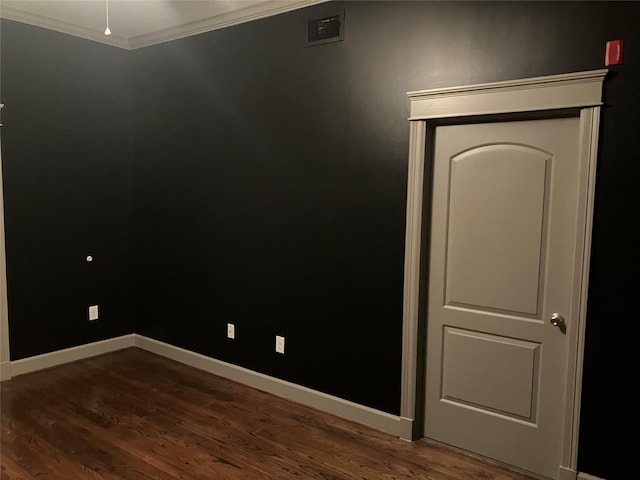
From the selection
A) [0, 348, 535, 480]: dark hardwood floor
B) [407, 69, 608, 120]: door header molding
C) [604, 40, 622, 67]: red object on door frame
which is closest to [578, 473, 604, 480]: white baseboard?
[0, 348, 535, 480]: dark hardwood floor

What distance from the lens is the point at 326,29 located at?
10.5 feet

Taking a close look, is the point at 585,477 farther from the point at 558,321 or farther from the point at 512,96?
the point at 512,96

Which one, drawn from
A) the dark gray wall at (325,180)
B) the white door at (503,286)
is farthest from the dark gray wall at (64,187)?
the white door at (503,286)

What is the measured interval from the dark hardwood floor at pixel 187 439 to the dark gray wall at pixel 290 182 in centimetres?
29

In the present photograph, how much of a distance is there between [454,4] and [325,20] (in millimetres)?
866

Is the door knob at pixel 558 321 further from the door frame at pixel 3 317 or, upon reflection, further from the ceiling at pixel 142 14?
the door frame at pixel 3 317

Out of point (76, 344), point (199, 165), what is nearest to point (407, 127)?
point (199, 165)

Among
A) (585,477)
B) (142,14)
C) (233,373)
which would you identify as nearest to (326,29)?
(142,14)

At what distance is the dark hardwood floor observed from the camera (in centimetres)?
268

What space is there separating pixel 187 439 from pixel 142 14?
3.06m

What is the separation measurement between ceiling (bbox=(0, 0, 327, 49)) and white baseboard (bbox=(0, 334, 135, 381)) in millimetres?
2631

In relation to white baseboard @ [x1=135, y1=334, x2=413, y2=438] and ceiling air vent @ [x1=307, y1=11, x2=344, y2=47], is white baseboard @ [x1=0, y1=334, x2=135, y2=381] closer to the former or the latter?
white baseboard @ [x1=135, y1=334, x2=413, y2=438]

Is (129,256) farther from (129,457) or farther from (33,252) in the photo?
(129,457)

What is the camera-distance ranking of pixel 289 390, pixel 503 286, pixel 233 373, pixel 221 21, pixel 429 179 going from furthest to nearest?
pixel 233 373 → pixel 221 21 → pixel 289 390 → pixel 429 179 → pixel 503 286
